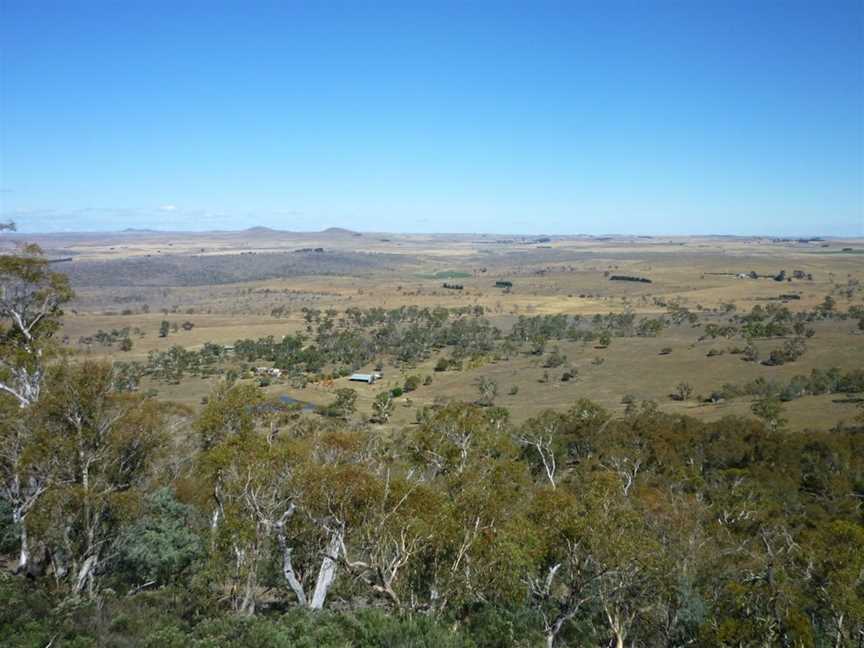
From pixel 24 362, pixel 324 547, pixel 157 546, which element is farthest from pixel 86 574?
pixel 24 362

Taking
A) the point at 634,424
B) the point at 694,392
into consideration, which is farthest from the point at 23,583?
the point at 694,392

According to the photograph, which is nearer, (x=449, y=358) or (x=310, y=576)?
(x=310, y=576)

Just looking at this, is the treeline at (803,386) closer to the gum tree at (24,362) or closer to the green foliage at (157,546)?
the green foliage at (157,546)

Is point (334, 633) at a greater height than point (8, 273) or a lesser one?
lesser

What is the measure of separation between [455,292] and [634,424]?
499ft

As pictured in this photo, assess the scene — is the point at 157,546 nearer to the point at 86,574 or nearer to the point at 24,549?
the point at 86,574

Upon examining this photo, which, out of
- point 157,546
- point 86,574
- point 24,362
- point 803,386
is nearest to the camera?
point 86,574

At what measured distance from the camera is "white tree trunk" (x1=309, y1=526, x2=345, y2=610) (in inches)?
681

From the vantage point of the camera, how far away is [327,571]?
59.5 ft

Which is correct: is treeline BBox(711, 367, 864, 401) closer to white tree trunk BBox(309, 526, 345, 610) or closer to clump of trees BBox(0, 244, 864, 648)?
clump of trees BBox(0, 244, 864, 648)

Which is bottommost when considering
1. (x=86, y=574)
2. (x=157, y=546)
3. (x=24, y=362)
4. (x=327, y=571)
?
(x=86, y=574)

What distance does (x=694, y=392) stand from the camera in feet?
234

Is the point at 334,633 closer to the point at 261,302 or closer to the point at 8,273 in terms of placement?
the point at 8,273

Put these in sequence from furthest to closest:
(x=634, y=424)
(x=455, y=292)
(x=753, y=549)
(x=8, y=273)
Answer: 1. (x=455, y=292)
2. (x=634, y=424)
3. (x=753, y=549)
4. (x=8, y=273)
